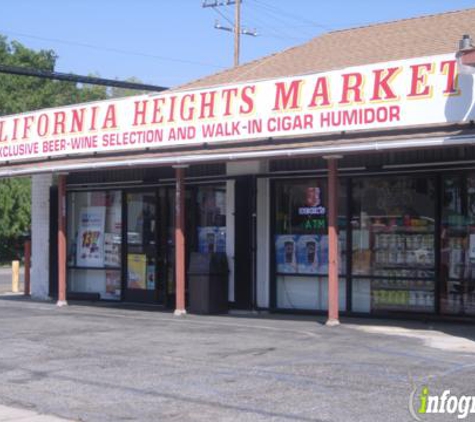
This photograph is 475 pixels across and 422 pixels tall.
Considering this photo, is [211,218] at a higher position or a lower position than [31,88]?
lower

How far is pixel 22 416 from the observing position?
791 centimetres

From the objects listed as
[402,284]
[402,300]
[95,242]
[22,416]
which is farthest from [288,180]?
[22,416]

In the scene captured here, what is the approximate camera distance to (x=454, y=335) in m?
12.9

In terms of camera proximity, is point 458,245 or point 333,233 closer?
point 333,233

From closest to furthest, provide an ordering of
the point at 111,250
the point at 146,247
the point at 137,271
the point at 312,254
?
the point at 312,254, the point at 146,247, the point at 137,271, the point at 111,250

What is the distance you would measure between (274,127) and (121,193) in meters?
5.58

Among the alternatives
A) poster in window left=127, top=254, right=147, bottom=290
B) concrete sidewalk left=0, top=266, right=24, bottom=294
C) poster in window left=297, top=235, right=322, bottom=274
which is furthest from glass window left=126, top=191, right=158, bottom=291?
concrete sidewalk left=0, top=266, right=24, bottom=294

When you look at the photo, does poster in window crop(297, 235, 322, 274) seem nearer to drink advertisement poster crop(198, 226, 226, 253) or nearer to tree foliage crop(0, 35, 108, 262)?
drink advertisement poster crop(198, 226, 226, 253)

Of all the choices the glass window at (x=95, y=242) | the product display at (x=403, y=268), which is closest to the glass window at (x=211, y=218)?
the glass window at (x=95, y=242)

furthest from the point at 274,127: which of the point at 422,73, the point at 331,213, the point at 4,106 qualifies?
the point at 4,106

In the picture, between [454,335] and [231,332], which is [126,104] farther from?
[454,335]

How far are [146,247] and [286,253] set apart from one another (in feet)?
11.9

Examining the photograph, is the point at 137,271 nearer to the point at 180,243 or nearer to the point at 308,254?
the point at 180,243

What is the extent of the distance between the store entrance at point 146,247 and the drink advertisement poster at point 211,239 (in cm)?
94
